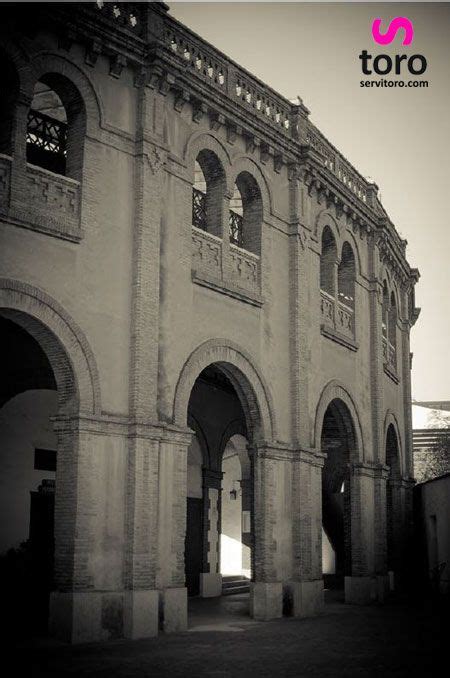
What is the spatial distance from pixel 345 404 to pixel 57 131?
954 cm

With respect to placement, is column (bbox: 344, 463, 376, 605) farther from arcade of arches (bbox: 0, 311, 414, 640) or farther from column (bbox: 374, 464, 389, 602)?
column (bbox: 374, 464, 389, 602)

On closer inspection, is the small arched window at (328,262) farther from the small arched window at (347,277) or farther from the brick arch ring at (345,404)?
the brick arch ring at (345,404)

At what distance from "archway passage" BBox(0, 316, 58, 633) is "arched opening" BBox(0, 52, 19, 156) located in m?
3.83

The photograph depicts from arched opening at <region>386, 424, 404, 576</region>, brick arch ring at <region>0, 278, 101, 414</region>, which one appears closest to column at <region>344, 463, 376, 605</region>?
arched opening at <region>386, 424, 404, 576</region>

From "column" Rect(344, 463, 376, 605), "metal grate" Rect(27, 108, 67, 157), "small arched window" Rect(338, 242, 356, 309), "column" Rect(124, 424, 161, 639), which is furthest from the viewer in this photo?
"small arched window" Rect(338, 242, 356, 309)

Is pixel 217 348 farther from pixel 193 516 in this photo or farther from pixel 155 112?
pixel 193 516

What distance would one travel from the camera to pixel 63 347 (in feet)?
42.5

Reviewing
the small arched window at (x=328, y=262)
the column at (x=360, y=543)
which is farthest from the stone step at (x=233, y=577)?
the small arched window at (x=328, y=262)

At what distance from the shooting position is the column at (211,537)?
21250 mm

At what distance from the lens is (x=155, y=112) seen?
14883mm

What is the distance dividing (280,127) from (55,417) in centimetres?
855

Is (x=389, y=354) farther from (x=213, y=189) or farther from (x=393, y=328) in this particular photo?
(x=213, y=189)

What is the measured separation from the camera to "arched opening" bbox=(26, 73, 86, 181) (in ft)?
45.2

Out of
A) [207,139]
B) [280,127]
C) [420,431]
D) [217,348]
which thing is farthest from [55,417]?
[420,431]
